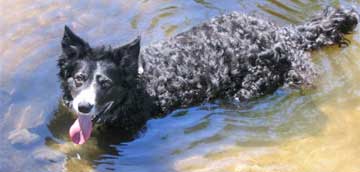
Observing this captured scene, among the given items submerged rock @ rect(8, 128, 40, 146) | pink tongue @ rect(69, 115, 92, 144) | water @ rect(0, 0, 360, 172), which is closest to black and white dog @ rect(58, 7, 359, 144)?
pink tongue @ rect(69, 115, 92, 144)

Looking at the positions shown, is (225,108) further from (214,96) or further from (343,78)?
(343,78)

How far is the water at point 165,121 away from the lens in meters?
6.54

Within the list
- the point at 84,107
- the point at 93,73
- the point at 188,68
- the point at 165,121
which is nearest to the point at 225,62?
the point at 188,68

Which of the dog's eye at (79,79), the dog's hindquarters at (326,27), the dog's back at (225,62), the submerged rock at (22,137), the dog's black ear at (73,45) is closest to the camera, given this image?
the dog's eye at (79,79)

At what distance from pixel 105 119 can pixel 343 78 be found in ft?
11.2

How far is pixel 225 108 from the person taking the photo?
24.5 ft

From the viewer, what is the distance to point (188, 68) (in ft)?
23.6

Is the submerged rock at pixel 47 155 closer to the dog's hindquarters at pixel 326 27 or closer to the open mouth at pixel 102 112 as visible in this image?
the open mouth at pixel 102 112

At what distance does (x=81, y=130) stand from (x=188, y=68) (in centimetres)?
160

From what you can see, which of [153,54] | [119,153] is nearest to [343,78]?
[153,54]

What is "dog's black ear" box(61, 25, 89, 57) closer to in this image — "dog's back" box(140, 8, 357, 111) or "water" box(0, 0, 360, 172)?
"dog's back" box(140, 8, 357, 111)

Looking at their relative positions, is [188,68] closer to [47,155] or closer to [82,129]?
[82,129]

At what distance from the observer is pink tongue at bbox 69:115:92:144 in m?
6.38

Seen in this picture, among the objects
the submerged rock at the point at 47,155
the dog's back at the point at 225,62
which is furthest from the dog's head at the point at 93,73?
the dog's back at the point at 225,62
